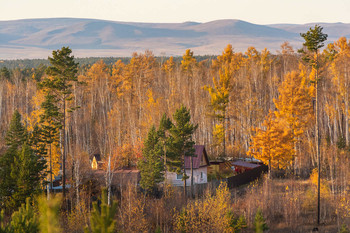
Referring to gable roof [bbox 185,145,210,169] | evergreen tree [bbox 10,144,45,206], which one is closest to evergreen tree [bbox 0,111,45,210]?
evergreen tree [bbox 10,144,45,206]

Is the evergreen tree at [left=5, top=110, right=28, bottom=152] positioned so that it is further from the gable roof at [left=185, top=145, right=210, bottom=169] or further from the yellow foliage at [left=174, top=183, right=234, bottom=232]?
the gable roof at [left=185, top=145, right=210, bottom=169]

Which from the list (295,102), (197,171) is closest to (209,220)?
(197,171)

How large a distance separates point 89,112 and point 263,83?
33848 millimetres

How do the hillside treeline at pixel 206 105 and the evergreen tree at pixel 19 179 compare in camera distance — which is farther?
the hillside treeline at pixel 206 105

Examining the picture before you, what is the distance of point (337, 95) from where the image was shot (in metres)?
53.8

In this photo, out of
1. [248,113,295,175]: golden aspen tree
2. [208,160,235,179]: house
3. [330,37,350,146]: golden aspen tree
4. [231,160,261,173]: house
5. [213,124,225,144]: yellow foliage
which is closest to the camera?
[248,113,295,175]: golden aspen tree

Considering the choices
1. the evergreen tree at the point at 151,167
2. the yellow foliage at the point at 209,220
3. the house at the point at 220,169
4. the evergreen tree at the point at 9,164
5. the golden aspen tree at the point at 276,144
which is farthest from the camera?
the house at the point at 220,169

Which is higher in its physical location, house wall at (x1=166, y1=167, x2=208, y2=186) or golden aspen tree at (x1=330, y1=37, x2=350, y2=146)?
golden aspen tree at (x1=330, y1=37, x2=350, y2=146)

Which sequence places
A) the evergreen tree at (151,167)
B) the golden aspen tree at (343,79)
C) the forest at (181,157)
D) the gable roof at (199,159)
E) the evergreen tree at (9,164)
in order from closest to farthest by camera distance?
1. the forest at (181,157)
2. the evergreen tree at (9,164)
3. the evergreen tree at (151,167)
4. the gable roof at (199,159)
5. the golden aspen tree at (343,79)

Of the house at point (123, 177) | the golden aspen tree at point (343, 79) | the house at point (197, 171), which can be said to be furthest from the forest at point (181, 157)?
the house at point (197, 171)

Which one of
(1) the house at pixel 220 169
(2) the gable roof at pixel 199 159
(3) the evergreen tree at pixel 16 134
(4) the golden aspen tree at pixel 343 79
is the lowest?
(1) the house at pixel 220 169

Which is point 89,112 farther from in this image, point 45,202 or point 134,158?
point 45,202

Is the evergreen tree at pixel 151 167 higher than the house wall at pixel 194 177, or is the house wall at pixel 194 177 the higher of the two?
the evergreen tree at pixel 151 167

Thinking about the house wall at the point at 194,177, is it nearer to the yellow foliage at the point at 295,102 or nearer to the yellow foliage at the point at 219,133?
the yellow foliage at the point at 219,133
